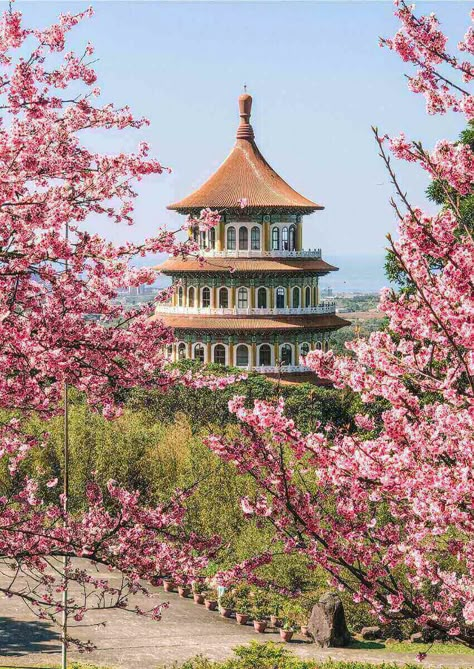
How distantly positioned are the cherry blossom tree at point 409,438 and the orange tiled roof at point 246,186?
5780 centimetres

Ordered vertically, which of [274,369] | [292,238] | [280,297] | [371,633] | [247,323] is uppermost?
[292,238]

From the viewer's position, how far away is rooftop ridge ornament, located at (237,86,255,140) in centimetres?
7600

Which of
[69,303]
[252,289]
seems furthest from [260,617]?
[252,289]

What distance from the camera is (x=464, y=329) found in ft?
28.8

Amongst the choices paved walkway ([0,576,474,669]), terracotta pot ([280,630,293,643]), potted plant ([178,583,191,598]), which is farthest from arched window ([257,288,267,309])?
terracotta pot ([280,630,293,643])

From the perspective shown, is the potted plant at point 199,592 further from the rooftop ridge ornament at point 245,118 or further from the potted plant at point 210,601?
the rooftop ridge ornament at point 245,118

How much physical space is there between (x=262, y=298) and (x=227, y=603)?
4273 centimetres

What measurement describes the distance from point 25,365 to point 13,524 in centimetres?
162

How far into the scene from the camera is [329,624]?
79.9 feet

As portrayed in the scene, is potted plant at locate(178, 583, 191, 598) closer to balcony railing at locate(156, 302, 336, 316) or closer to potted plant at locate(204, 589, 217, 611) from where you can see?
potted plant at locate(204, 589, 217, 611)

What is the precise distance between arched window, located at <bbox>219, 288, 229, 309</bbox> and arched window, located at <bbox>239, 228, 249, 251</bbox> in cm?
368

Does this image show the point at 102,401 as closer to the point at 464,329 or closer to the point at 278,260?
the point at 464,329

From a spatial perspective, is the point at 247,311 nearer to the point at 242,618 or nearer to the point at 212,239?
the point at 212,239

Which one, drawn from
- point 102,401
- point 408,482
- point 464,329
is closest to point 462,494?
point 408,482
